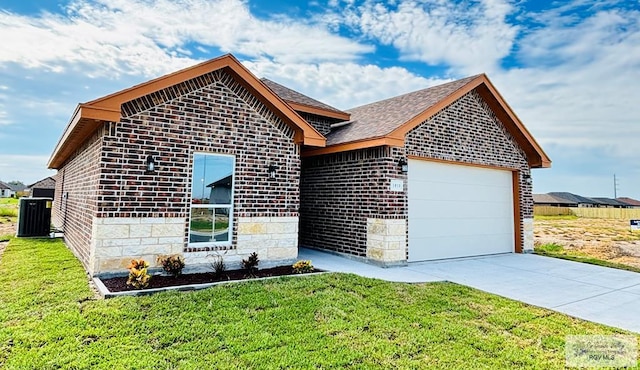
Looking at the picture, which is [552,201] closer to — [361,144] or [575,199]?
[575,199]

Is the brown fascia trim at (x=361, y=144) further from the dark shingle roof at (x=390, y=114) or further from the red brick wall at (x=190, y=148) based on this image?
the red brick wall at (x=190, y=148)

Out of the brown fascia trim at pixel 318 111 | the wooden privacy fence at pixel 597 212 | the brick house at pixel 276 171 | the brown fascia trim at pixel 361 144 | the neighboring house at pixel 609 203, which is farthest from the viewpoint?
the neighboring house at pixel 609 203

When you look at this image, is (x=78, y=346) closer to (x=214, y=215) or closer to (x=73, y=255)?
(x=214, y=215)

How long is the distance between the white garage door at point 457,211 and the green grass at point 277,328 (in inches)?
131

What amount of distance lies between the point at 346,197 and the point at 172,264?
4891mm

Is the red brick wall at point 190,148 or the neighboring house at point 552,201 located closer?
the red brick wall at point 190,148

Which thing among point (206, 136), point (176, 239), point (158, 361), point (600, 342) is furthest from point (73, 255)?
point (600, 342)

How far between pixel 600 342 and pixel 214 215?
6577 millimetres

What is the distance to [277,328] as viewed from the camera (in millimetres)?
4258

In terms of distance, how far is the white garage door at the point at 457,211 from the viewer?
9.38 m

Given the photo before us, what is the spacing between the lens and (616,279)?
771 centimetres

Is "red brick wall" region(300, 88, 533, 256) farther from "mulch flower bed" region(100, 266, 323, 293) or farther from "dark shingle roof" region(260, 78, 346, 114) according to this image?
"mulch flower bed" region(100, 266, 323, 293)

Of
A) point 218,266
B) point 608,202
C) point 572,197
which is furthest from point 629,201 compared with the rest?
point 218,266

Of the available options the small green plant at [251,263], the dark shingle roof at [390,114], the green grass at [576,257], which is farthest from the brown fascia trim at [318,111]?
the green grass at [576,257]
